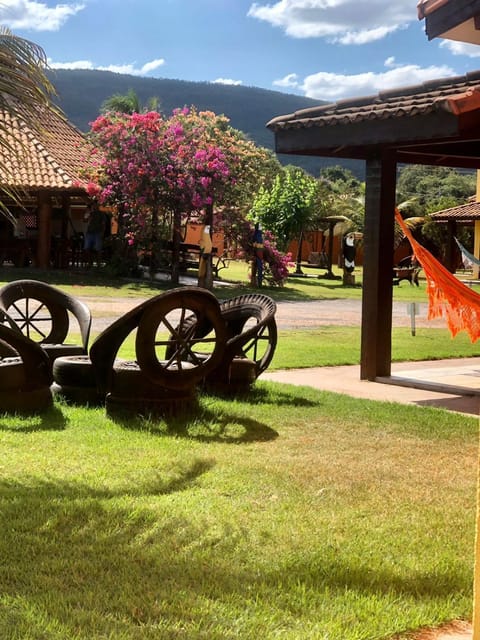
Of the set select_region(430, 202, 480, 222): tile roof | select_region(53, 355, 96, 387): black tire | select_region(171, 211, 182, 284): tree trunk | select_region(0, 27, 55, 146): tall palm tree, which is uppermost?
select_region(430, 202, 480, 222): tile roof

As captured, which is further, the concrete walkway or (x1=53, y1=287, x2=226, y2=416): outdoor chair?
the concrete walkway

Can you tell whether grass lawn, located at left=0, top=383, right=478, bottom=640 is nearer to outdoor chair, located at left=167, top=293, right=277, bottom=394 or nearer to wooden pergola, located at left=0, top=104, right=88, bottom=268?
outdoor chair, located at left=167, top=293, right=277, bottom=394

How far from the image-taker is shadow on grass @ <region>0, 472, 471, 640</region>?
296 cm

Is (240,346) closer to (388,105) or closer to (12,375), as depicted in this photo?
(12,375)

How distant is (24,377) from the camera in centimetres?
608

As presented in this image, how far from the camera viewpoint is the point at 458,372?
920 centimetres

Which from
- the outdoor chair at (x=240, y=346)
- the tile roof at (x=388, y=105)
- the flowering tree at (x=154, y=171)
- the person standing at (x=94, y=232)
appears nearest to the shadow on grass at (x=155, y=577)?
the outdoor chair at (x=240, y=346)

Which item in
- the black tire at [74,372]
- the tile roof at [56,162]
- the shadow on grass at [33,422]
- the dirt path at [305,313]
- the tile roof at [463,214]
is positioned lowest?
the shadow on grass at [33,422]

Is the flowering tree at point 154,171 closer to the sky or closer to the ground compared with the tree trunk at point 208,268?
closer to the sky

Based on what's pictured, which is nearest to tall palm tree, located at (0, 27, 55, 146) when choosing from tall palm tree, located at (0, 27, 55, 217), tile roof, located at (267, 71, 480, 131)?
tall palm tree, located at (0, 27, 55, 217)

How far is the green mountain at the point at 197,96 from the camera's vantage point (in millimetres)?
137375

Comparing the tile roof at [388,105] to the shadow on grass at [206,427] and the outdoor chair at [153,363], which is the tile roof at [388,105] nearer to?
the outdoor chair at [153,363]

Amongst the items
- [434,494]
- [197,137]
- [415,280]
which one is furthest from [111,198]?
[434,494]

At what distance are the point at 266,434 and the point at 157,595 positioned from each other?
2767 mm
